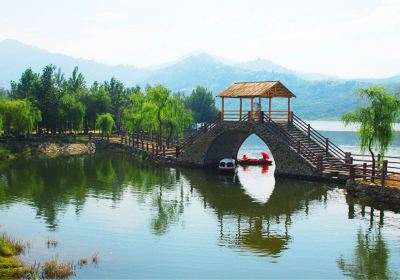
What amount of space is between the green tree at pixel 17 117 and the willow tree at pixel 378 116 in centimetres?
5016

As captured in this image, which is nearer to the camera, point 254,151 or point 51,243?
point 51,243

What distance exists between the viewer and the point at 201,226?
1164 inches

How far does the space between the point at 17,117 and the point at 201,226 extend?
5096 cm

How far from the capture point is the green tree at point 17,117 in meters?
71.8

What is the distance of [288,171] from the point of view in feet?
155

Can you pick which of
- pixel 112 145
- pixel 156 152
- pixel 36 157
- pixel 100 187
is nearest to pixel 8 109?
pixel 36 157

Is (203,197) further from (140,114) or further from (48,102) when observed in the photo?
(48,102)

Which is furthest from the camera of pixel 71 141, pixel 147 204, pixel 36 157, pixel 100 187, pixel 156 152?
pixel 71 141

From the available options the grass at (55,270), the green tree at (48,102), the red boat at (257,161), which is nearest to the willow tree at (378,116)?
the red boat at (257,161)

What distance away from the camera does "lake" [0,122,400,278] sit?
22141 millimetres

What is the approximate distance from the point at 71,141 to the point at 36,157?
1255 centimetres

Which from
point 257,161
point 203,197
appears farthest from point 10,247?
point 257,161

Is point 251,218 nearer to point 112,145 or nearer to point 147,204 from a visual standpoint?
point 147,204

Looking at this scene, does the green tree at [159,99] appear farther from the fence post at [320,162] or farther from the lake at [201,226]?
the fence post at [320,162]
